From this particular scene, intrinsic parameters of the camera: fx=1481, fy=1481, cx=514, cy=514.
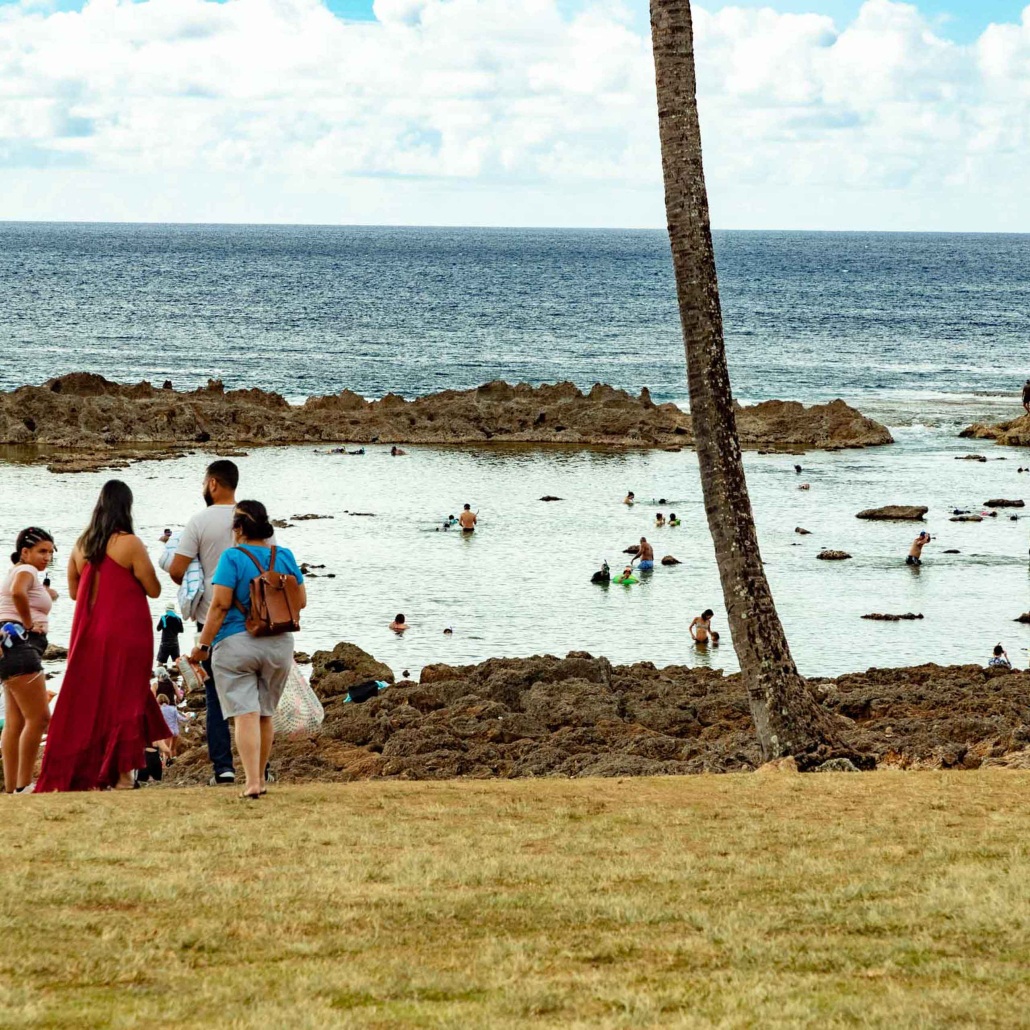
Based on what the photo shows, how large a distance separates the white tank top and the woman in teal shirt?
1155mm

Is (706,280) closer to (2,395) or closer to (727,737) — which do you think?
(727,737)

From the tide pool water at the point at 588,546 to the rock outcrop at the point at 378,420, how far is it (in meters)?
2.46

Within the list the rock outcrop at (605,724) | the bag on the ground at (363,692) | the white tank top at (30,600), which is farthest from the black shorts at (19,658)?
the bag on the ground at (363,692)

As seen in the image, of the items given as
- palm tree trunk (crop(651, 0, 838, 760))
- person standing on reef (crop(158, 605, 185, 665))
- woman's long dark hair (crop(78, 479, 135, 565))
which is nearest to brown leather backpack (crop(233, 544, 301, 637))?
woman's long dark hair (crop(78, 479, 135, 565))

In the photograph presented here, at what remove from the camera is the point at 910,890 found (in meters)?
6.72

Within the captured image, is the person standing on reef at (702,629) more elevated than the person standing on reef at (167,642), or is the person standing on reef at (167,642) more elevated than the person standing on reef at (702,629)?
the person standing on reef at (167,642)

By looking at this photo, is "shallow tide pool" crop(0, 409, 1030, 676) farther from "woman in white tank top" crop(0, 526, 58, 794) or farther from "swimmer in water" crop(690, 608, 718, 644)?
"woman in white tank top" crop(0, 526, 58, 794)

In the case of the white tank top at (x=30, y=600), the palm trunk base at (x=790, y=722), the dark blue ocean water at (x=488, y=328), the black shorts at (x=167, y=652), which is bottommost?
the black shorts at (x=167, y=652)

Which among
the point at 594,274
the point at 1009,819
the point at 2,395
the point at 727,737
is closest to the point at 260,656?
the point at 1009,819

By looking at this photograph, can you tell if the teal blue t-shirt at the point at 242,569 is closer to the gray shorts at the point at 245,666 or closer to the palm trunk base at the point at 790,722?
the gray shorts at the point at 245,666

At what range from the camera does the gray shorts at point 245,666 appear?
8102 mm

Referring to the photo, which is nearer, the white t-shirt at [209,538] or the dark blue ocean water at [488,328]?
the white t-shirt at [209,538]

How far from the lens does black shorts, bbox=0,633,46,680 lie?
8805mm

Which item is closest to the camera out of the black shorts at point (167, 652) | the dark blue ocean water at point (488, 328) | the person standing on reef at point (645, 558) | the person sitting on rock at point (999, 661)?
the person sitting on rock at point (999, 661)
